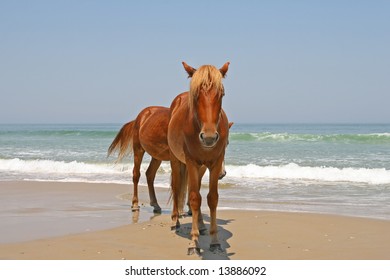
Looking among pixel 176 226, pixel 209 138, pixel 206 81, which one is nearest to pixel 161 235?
pixel 176 226

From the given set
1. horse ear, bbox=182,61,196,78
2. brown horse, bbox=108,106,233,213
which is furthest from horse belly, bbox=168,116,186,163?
brown horse, bbox=108,106,233,213

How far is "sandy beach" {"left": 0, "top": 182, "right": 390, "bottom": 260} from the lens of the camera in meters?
5.27

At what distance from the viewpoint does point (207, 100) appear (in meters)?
4.74

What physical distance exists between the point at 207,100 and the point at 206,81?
0.19m

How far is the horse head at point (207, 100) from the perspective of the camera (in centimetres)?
459

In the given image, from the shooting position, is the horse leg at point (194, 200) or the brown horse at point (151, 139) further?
the brown horse at point (151, 139)

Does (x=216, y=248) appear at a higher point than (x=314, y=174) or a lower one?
higher

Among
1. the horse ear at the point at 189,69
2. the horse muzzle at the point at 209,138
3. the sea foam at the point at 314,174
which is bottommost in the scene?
the sea foam at the point at 314,174

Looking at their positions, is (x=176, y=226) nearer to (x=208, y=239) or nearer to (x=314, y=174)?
(x=208, y=239)

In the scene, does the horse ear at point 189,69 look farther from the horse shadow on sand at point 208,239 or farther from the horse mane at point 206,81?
the horse shadow on sand at point 208,239

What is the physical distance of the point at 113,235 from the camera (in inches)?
245

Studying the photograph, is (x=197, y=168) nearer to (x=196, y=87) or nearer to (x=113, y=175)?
(x=196, y=87)

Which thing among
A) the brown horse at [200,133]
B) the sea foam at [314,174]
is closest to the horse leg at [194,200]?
the brown horse at [200,133]

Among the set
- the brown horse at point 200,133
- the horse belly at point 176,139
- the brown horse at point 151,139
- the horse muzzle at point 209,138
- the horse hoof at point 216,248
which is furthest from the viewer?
the brown horse at point 151,139
